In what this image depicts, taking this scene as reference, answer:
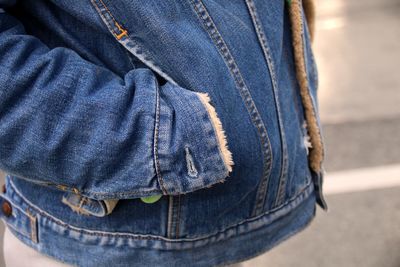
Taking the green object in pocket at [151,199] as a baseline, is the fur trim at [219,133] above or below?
above

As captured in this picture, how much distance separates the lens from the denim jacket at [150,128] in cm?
56

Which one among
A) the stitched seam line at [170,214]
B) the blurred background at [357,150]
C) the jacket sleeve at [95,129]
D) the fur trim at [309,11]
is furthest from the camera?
the blurred background at [357,150]

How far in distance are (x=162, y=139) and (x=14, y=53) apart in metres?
0.19

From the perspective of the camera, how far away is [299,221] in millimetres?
792

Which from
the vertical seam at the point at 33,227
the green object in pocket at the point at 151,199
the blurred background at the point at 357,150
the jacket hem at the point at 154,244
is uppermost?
the green object in pocket at the point at 151,199

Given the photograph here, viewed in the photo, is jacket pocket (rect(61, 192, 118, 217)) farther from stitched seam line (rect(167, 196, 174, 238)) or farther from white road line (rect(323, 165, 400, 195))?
white road line (rect(323, 165, 400, 195))

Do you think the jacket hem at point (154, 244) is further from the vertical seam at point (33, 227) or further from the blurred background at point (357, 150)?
the blurred background at point (357, 150)

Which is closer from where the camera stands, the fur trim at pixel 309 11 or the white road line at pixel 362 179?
the fur trim at pixel 309 11

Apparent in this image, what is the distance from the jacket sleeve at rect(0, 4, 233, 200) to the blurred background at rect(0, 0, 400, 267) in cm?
76

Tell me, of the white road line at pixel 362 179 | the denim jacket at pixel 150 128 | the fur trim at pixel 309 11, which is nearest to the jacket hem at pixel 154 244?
the denim jacket at pixel 150 128

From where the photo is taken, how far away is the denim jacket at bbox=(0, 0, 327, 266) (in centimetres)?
56

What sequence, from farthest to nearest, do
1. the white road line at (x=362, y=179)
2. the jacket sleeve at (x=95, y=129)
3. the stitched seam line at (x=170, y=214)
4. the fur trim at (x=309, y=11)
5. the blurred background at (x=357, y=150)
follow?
the white road line at (x=362, y=179) → the blurred background at (x=357, y=150) → the fur trim at (x=309, y=11) → the stitched seam line at (x=170, y=214) → the jacket sleeve at (x=95, y=129)

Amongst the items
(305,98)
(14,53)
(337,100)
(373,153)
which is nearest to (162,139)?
(14,53)

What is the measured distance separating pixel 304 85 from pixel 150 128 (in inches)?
12.7
